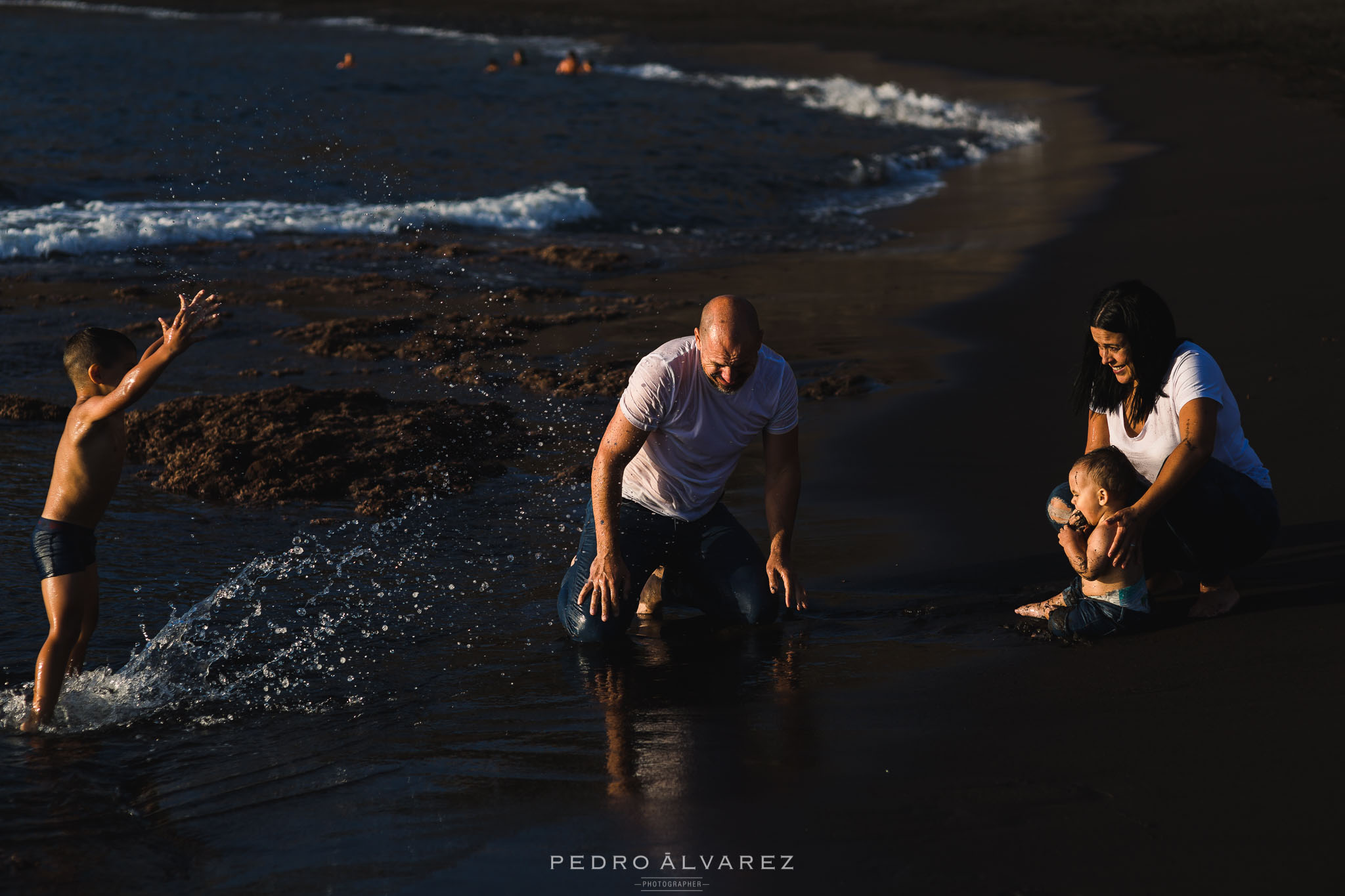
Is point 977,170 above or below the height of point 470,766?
above

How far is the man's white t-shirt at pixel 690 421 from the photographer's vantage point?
4.58 meters

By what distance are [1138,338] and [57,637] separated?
3.97m

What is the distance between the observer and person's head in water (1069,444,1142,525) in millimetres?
4480

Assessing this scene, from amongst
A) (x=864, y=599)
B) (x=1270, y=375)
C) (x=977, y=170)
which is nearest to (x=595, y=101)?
(x=977, y=170)

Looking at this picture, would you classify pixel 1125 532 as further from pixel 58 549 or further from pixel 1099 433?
pixel 58 549

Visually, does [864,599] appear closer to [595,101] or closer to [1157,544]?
[1157,544]

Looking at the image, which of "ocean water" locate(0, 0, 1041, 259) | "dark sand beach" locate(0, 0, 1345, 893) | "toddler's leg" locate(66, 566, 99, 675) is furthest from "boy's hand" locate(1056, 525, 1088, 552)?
"ocean water" locate(0, 0, 1041, 259)

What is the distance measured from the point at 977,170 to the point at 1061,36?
1813cm

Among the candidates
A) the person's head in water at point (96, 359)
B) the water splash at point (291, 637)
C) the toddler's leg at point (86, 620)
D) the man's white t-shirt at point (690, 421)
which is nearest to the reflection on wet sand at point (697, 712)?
the man's white t-shirt at point (690, 421)

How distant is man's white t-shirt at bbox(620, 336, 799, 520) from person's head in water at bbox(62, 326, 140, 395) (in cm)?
180

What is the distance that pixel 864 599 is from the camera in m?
5.09

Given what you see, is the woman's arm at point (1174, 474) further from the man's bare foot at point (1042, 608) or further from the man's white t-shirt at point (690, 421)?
the man's white t-shirt at point (690, 421)

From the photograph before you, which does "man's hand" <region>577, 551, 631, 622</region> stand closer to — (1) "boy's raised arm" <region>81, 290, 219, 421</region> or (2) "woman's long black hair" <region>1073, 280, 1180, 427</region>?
(1) "boy's raised arm" <region>81, 290, 219, 421</region>

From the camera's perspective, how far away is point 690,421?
15.4ft
